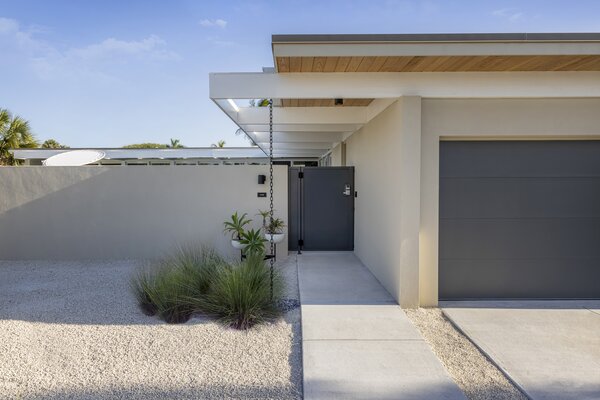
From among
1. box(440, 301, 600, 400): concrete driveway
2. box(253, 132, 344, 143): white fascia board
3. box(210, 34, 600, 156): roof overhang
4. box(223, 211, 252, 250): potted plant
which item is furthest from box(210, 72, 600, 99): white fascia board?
box(253, 132, 344, 143): white fascia board

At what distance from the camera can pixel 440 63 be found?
461 cm

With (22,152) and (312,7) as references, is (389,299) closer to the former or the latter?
(312,7)

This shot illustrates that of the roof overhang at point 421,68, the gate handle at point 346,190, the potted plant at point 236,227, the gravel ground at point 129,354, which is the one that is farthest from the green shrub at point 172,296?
the gate handle at point 346,190

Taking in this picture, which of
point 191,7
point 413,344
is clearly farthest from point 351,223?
point 191,7

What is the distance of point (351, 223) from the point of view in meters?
9.09

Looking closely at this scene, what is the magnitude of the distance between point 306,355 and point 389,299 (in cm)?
219

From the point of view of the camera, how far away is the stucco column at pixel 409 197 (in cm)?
514

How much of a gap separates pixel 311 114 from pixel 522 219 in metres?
4.12

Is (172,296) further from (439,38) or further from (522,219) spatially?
(522,219)

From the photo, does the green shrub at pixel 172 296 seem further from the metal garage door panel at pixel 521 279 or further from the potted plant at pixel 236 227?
the metal garage door panel at pixel 521 279

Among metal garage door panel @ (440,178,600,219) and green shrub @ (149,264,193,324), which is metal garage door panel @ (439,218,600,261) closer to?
metal garage door panel @ (440,178,600,219)

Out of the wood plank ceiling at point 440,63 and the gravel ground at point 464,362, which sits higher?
the wood plank ceiling at point 440,63

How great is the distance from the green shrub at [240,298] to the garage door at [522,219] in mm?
2485

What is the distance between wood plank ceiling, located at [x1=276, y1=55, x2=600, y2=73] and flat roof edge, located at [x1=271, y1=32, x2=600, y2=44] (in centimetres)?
23
